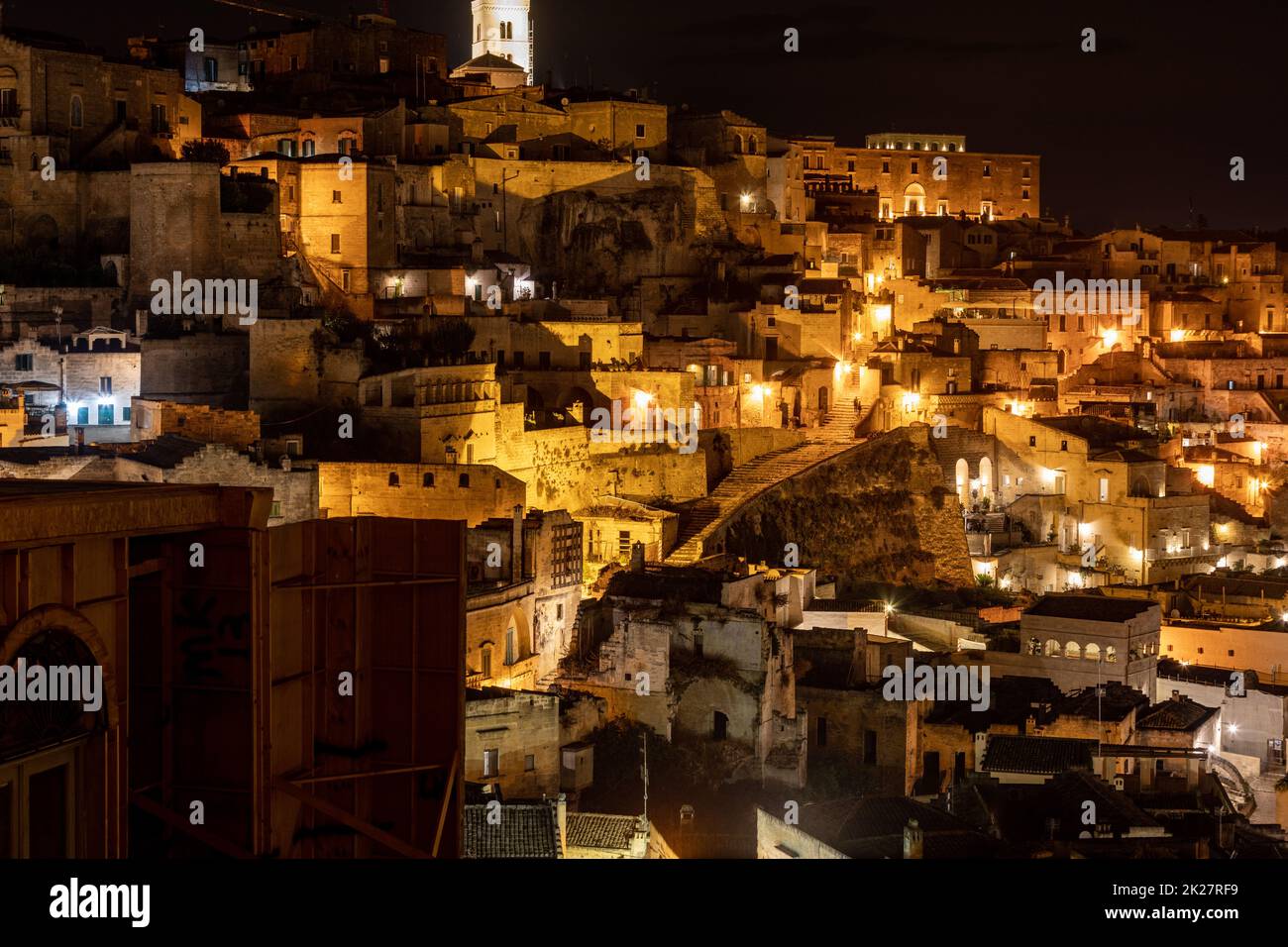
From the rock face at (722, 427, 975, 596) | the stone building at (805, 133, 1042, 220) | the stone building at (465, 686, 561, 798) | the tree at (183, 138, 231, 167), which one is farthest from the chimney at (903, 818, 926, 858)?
the stone building at (805, 133, 1042, 220)

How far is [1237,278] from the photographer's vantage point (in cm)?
5991

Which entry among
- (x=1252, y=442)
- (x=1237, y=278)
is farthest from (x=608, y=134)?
(x=1237, y=278)

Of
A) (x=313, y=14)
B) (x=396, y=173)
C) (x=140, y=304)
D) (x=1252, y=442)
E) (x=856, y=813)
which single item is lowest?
(x=856, y=813)

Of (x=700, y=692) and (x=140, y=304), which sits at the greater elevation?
(x=140, y=304)

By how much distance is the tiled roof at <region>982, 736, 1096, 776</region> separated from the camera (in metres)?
25.1

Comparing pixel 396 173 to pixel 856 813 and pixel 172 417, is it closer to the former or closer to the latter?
pixel 172 417

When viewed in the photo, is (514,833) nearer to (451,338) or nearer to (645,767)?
(645,767)

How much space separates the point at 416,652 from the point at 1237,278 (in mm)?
54196

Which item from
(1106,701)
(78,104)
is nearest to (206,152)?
(78,104)

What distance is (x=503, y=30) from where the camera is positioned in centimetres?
6669

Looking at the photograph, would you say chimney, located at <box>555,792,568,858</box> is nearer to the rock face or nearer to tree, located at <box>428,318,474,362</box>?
tree, located at <box>428,318,474,362</box>

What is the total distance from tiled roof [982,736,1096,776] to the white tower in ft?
148

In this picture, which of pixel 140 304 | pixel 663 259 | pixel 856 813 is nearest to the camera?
pixel 856 813

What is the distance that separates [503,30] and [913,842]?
51653mm
